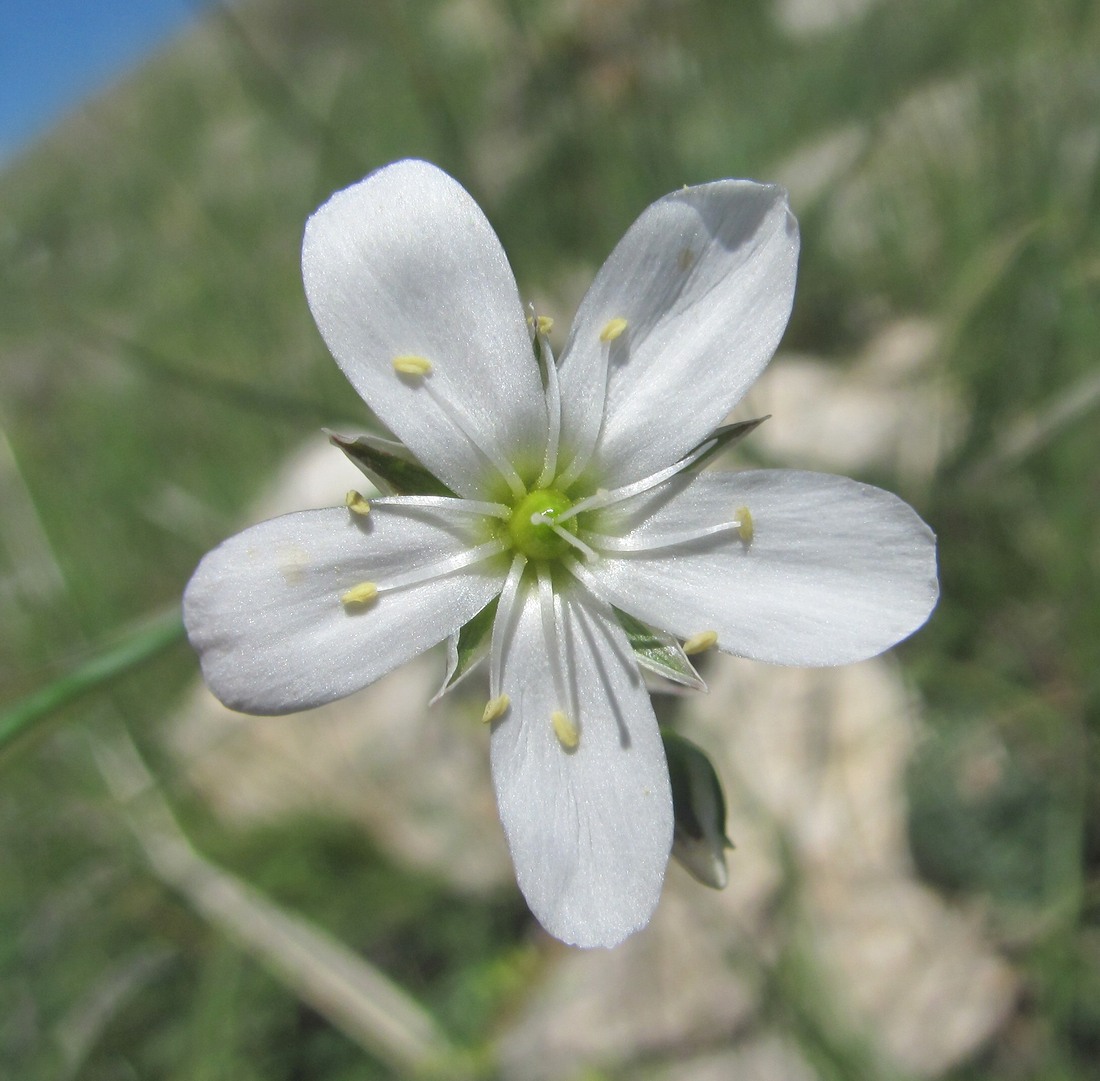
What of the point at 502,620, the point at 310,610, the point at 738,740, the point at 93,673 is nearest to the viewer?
A: the point at 310,610

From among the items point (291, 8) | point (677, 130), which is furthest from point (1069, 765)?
point (291, 8)

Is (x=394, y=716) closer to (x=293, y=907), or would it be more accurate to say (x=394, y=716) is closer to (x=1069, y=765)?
(x=293, y=907)

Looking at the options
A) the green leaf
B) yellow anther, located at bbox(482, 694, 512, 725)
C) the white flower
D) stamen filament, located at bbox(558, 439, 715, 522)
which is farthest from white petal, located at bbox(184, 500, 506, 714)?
the green leaf

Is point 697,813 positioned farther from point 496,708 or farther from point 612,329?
point 612,329

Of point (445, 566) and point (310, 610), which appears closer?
point (310, 610)

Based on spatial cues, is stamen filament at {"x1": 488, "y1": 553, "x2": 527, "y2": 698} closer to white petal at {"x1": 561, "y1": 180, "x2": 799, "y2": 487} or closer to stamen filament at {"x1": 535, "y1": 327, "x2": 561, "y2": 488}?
stamen filament at {"x1": 535, "y1": 327, "x2": 561, "y2": 488}

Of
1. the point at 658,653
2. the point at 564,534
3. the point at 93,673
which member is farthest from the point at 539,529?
the point at 93,673

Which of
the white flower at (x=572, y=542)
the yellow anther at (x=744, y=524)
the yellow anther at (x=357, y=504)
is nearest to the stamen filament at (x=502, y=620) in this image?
the white flower at (x=572, y=542)
